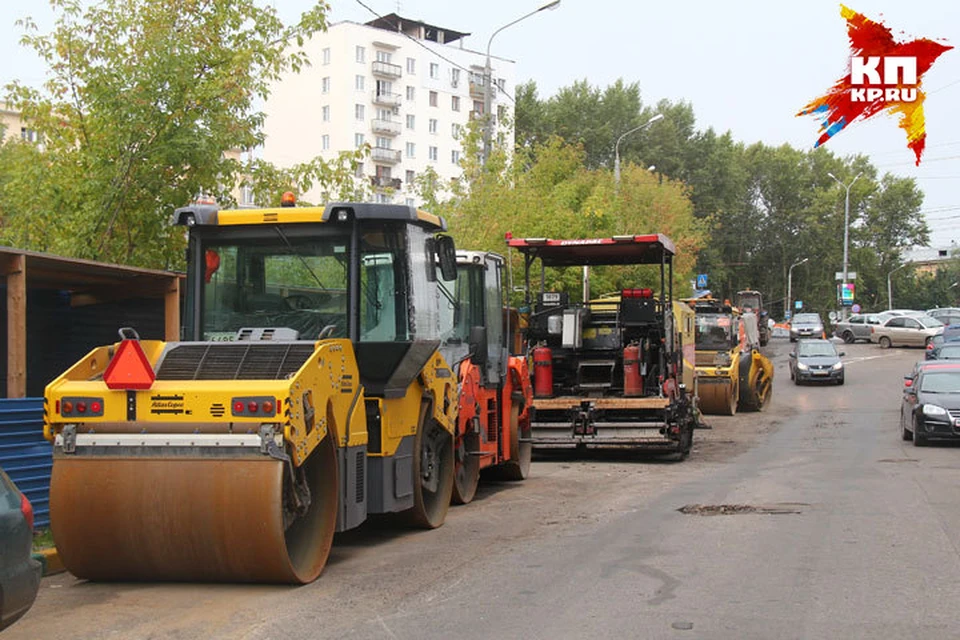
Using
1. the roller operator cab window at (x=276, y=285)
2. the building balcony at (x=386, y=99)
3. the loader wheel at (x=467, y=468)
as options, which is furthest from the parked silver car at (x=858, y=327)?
the roller operator cab window at (x=276, y=285)

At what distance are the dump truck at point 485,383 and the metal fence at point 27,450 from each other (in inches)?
152

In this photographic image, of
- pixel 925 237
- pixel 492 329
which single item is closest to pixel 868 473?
pixel 492 329

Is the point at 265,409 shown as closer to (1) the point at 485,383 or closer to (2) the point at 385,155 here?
(1) the point at 485,383

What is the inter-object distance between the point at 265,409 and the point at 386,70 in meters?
76.7

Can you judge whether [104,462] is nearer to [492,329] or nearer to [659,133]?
[492,329]

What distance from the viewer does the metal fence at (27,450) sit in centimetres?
944

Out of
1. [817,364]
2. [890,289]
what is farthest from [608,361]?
[890,289]

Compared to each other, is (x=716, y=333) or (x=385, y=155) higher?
(x=385, y=155)

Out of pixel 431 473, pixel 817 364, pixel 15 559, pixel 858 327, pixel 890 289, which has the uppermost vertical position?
pixel 890 289

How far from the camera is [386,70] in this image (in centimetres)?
8169

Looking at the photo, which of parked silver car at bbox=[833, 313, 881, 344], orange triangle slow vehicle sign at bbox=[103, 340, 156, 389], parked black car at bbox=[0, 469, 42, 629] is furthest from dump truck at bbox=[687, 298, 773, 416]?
parked silver car at bbox=[833, 313, 881, 344]

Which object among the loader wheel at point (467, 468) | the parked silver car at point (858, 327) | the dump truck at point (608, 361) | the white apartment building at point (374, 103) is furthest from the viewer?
the white apartment building at point (374, 103)

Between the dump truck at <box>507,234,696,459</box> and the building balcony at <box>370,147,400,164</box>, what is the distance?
64.3 metres

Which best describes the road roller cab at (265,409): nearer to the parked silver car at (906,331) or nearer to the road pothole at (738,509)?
the road pothole at (738,509)
